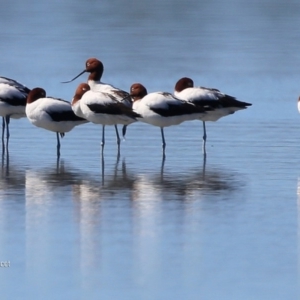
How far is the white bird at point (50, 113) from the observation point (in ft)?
45.8

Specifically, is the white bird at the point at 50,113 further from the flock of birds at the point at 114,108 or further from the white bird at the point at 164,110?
the white bird at the point at 164,110

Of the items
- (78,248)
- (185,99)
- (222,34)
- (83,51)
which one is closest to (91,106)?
(185,99)

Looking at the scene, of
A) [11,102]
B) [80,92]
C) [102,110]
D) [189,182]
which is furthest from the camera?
[11,102]

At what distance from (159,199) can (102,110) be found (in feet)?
11.3

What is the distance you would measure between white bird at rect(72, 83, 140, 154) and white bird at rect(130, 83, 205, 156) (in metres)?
0.19

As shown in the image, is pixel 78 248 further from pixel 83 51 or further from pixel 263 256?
pixel 83 51

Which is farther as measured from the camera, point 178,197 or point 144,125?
point 144,125

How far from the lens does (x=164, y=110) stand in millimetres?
14195

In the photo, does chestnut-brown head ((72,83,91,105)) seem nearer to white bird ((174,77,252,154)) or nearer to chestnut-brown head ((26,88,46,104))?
chestnut-brown head ((26,88,46,104))

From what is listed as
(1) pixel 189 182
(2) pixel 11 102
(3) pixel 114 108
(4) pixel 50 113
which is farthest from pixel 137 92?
(1) pixel 189 182

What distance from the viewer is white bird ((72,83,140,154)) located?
1408 centimetres

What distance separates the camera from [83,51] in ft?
87.6

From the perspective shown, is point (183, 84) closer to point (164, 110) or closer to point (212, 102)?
point (212, 102)

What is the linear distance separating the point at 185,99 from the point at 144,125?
1799mm
